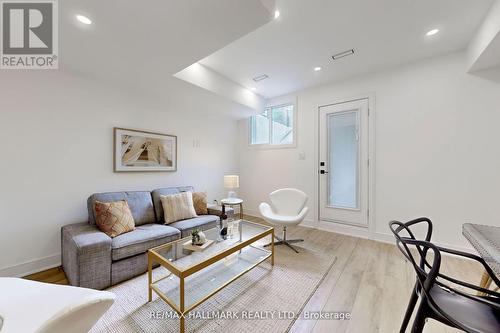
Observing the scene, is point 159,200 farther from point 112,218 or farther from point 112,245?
point 112,245

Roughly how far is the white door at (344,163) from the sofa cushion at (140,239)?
263 centimetres

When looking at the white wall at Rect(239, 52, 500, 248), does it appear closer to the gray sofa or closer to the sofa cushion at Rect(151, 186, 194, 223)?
the gray sofa

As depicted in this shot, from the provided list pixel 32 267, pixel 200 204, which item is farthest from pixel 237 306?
pixel 32 267

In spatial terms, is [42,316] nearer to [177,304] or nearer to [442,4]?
[177,304]

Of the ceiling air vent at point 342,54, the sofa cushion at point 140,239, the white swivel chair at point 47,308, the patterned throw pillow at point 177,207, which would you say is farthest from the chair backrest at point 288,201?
the white swivel chair at point 47,308

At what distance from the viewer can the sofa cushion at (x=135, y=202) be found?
2.34 metres

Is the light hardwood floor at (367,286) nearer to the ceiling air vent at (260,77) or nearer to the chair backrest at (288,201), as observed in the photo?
the chair backrest at (288,201)

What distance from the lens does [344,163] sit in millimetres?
3381

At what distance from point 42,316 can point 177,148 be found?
2.90 metres

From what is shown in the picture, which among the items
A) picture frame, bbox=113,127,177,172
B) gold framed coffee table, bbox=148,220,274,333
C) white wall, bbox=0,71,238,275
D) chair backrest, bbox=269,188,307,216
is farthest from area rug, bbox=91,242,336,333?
picture frame, bbox=113,127,177,172

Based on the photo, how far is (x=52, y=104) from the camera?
7.36 feet

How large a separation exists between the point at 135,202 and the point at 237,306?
1.89 m

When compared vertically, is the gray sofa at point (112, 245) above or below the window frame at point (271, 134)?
below

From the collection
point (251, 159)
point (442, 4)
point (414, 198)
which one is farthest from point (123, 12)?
point (414, 198)
